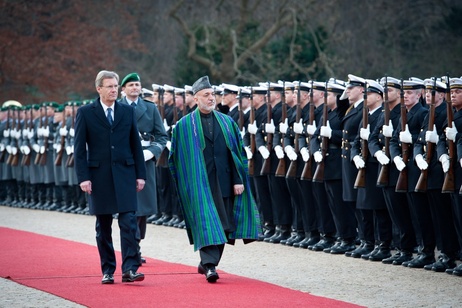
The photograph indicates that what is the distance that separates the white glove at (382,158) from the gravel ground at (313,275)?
1.07 m

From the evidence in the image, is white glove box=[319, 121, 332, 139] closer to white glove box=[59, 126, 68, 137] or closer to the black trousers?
the black trousers

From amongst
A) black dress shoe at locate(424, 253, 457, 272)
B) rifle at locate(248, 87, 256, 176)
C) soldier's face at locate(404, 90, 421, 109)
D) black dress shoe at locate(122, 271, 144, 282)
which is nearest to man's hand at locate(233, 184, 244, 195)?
black dress shoe at locate(122, 271, 144, 282)

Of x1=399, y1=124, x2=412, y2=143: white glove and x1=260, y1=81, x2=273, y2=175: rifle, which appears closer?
x1=399, y1=124, x2=412, y2=143: white glove

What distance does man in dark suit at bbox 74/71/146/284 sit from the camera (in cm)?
1027

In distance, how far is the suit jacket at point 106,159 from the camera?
33.7 ft

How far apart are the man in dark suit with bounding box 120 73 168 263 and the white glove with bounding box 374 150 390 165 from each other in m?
2.25

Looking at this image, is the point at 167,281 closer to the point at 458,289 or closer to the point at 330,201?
the point at 458,289

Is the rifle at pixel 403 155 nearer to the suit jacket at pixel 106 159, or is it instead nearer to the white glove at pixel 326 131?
the white glove at pixel 326 131

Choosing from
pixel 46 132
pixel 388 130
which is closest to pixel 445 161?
pixel 388 130

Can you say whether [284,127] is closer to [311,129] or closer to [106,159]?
[311,129]

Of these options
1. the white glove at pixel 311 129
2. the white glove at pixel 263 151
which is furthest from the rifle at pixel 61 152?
the white glove at pixel 311 129

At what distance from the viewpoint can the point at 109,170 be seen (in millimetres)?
10336

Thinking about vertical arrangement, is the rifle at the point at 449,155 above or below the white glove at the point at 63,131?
below

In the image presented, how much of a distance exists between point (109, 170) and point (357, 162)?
3168 mm
